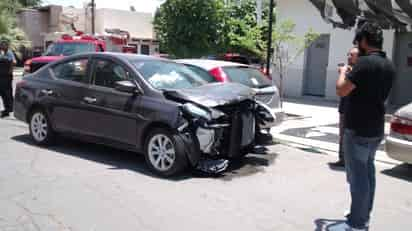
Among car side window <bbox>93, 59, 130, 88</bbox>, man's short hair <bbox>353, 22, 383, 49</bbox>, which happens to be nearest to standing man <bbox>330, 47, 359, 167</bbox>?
man's short hair <bbox>353, 22, 383, 49</bbox>

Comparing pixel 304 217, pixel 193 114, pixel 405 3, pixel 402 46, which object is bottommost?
pixel 304 217

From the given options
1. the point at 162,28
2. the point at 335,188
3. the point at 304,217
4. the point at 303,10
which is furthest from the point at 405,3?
the point at 304,217

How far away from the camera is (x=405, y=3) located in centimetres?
1316

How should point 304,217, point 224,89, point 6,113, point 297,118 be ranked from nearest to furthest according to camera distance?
point 304,217
point 224,89
point 6,113
point 297,118

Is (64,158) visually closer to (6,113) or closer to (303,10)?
(6,113)

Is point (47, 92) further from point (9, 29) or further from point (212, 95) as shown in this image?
point (9, 29)

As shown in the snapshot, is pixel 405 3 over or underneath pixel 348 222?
over

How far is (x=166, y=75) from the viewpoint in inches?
257

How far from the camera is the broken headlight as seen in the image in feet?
18.6

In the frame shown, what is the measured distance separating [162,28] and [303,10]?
5.24 meters

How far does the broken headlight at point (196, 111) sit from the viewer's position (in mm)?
5672

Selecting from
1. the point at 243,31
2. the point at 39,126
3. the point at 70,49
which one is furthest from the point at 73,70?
the point at 70,49

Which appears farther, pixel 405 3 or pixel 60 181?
pixel 405 3

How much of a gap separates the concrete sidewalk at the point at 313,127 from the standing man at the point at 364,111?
142 inches
